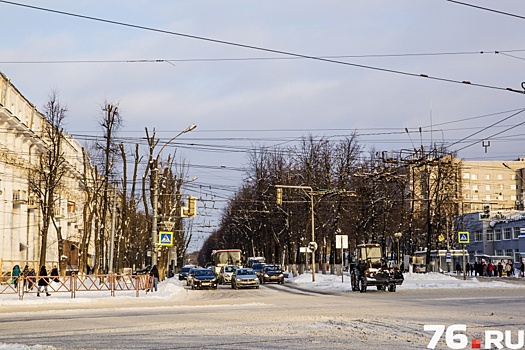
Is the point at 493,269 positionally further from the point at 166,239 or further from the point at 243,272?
the point at 166,239

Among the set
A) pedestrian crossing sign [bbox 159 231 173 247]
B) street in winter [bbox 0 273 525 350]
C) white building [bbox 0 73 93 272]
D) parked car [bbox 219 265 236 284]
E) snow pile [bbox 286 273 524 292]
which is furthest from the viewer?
white building [bbox 0 73 93 272]

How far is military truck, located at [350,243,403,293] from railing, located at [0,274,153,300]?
11.1 metres

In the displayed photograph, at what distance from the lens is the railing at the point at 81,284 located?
35.2m

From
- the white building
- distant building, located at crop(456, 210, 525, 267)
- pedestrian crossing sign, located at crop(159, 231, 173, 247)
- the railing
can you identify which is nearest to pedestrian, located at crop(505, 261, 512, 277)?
distant building, located at crop(456, 210, 525, 267)

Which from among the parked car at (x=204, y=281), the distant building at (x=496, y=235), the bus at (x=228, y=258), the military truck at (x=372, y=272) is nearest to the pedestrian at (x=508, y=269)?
the distant building at (x=496, y=235)

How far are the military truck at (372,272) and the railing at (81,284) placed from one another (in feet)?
36.5

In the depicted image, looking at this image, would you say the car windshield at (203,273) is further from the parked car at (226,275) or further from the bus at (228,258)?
the bus at (228,258)

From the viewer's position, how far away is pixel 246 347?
13438mm

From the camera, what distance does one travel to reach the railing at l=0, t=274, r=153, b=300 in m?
35.2

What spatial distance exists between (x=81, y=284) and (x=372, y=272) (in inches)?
586

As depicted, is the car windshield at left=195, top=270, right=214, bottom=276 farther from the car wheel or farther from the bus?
the bus

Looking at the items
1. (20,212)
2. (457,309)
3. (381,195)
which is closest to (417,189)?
(381,195)

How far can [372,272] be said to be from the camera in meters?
39.7

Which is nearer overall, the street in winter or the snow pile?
the street in winter
